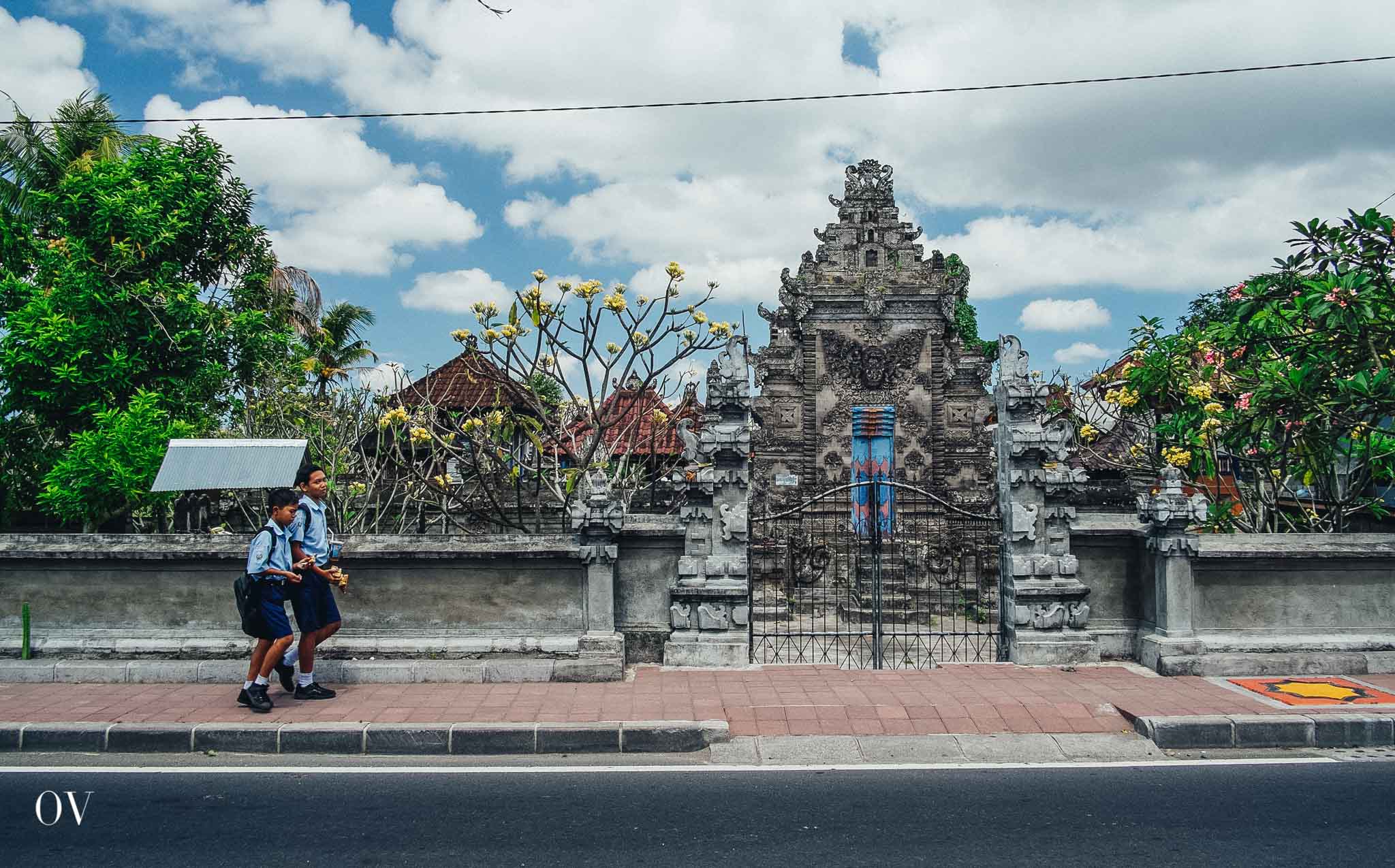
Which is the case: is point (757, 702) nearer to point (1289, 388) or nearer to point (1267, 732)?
point (1267, 732)

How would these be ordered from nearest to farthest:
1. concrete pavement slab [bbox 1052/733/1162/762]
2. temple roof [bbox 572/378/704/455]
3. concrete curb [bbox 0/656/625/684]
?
concrete pavement slab [bbox 1052/733/1162/762] < concrete curb [bbox 0/656/625/684] < temple roof [bbox 572/378/704/455]

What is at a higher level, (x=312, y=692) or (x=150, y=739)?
(x=312, y=692)

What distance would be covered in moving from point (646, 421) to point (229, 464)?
1510 centimetres

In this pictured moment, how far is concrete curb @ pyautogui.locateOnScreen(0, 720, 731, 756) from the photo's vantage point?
6367mm

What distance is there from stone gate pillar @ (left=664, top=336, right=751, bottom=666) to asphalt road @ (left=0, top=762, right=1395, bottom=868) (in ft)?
8.82

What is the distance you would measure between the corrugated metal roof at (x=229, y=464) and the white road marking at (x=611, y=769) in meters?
2.78

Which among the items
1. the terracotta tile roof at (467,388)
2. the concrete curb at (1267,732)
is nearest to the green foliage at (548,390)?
the terracotta tile roof at (467,388)

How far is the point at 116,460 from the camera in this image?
435 inches

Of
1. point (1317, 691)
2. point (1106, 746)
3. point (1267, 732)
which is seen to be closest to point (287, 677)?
point (1106, 746)

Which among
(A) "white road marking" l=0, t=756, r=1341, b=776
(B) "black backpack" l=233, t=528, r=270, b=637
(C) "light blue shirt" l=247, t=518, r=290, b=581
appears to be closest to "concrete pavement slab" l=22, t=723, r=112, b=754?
(A) "white road marking" l=0, t=756, r=1341, b=776

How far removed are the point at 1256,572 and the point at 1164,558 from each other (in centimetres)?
95

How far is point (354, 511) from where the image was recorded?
1498cm

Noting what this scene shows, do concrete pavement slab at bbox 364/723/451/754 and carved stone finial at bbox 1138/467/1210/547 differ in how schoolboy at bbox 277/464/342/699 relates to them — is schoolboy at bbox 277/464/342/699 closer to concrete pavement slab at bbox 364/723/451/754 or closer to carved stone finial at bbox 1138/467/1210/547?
concrete pavement slab at bbox 364/723/451/754

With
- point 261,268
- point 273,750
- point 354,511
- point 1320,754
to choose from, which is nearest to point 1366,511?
point 1320,754
